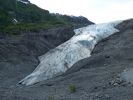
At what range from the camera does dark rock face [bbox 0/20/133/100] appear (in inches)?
823

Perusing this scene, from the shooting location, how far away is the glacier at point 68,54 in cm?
3178

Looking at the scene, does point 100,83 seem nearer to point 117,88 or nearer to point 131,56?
point 117,88

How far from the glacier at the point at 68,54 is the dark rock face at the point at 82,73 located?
0.90 metres

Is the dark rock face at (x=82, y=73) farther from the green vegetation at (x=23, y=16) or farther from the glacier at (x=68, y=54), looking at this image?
the green vegetation at (x=23, y=16)

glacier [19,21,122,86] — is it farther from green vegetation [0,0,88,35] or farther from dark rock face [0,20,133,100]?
green vegetation [0,0,88,35]

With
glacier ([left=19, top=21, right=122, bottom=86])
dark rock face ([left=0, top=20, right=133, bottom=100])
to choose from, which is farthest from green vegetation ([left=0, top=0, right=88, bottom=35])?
glacier ([left=19, top=21, right=122, bottom=86])

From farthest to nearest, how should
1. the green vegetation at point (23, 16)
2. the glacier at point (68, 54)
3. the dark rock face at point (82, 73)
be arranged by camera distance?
the green vegetation at point (23, 16), the glacier at point (68, 54), the dark rock face at point (82, 73)

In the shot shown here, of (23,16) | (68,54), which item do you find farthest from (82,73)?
(23,16)

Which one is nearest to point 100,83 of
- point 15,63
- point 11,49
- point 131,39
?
point 131,39

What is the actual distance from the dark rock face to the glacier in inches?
35.4

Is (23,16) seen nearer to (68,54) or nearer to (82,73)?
(68,54)

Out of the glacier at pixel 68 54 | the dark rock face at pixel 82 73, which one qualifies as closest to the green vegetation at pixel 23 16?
the dark rock face at pixel 82 73

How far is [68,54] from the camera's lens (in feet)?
117

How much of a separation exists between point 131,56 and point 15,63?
11504 millimetres
